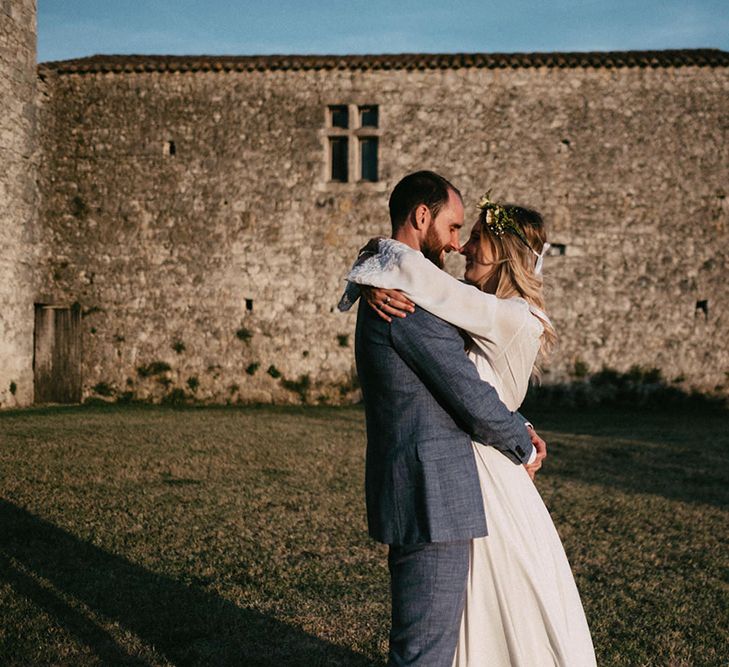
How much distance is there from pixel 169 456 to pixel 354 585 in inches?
163

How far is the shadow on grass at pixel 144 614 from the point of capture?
3.10m

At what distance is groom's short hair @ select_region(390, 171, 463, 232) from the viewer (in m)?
2.11

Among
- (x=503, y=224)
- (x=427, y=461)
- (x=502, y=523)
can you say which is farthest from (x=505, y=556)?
(x=503, y=224)

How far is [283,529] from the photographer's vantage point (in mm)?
4996

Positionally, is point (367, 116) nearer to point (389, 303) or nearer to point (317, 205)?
point (317, 205)

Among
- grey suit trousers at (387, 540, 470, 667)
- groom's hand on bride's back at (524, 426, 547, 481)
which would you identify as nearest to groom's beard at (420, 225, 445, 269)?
groom's hand on bride's back at (524, 426, 547, 481)

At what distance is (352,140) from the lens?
1369cm

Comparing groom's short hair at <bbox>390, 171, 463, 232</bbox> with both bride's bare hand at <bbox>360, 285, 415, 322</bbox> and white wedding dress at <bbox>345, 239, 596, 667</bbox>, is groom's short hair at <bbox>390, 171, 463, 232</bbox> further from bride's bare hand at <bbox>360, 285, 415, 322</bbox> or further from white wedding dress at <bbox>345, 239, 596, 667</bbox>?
bride's bare hand at <bbox>360, 285, 415, 322</bbox>

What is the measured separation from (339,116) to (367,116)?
1.72ft

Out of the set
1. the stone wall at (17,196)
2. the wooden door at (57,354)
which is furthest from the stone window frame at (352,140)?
the wooden door at (57,354)

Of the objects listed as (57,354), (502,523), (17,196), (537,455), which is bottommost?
(502,523)

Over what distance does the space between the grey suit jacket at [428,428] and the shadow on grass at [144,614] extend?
143 cm

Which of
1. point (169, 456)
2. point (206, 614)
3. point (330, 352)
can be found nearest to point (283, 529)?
point (206, 614)

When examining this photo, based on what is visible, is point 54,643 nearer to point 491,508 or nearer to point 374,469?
point 374,469
